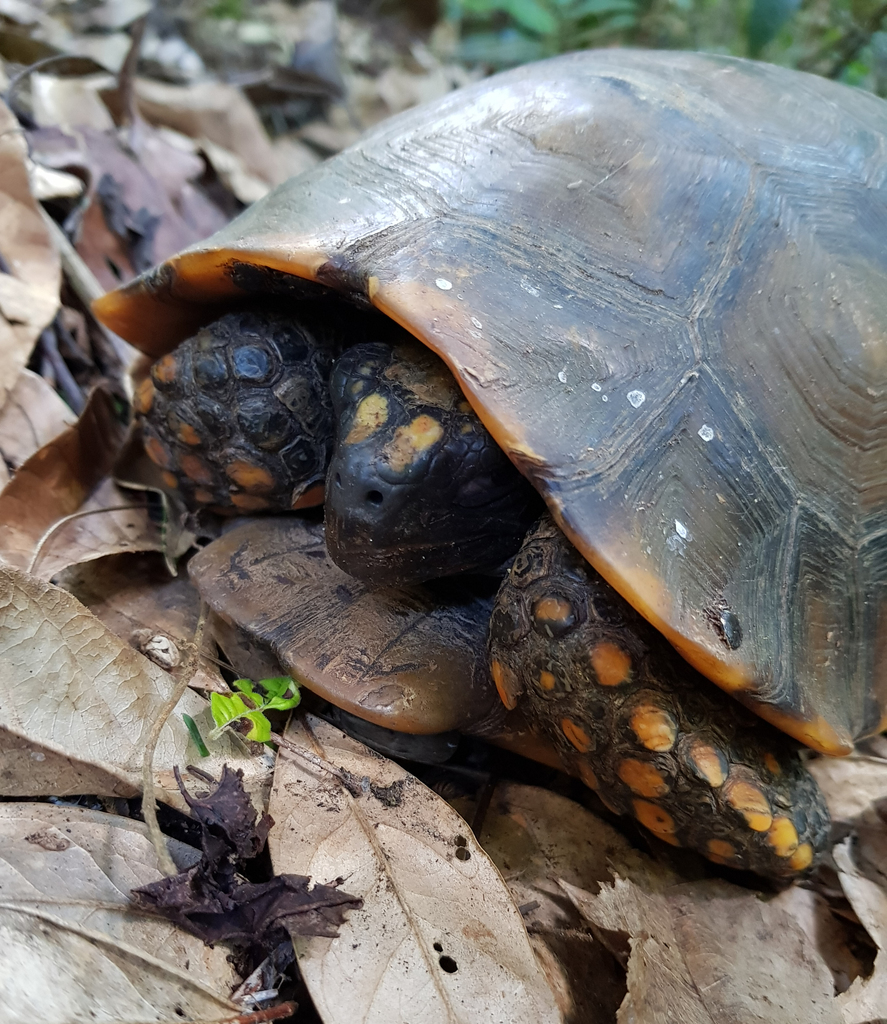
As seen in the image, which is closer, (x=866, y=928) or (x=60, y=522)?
(x=866, y=928)

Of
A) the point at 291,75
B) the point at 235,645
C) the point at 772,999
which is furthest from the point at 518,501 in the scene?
the point at 291,75

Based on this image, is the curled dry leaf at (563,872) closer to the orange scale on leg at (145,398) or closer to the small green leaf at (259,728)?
the small green leaf at (259,728)

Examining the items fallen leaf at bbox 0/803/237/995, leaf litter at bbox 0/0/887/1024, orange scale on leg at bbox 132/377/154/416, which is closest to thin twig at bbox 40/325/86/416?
leaf litter at bbox 0/0/887/1024

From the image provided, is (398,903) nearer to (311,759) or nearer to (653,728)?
(311,759)

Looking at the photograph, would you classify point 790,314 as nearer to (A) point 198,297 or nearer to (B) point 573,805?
(B) point 573,805

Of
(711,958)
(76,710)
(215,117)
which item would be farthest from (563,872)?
(215,117)

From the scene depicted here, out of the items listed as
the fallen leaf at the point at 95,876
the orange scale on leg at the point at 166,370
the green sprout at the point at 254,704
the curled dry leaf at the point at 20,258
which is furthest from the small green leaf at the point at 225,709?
the curled dry leaf at the point at 20,258
